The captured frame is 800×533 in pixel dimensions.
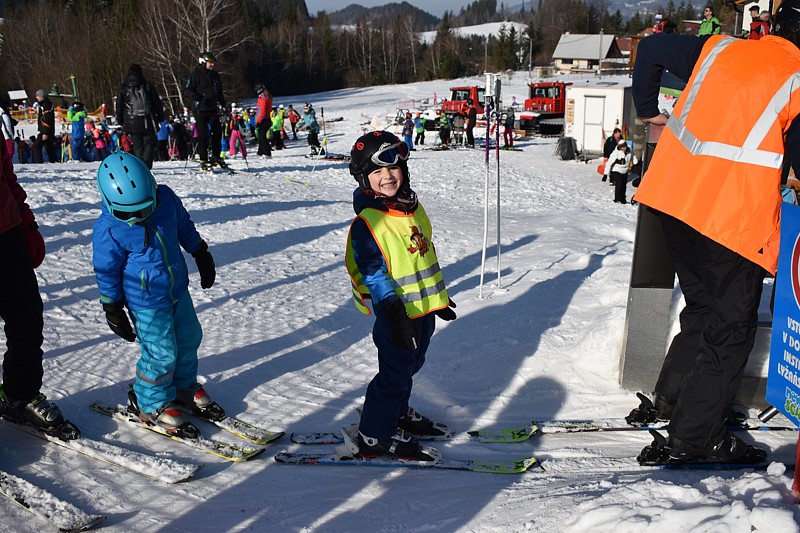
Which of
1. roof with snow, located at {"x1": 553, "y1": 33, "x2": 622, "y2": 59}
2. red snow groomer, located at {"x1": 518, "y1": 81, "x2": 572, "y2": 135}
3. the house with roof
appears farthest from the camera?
roof with snow, located at {"x1": 553, "y1": 33, "x2": 622, "y2": 59}

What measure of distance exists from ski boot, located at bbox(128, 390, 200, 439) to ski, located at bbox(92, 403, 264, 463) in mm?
17

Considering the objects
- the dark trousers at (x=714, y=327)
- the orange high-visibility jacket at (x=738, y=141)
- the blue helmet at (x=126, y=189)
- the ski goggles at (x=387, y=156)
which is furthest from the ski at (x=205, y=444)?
the orange high-visibility jacket at (x=738, y=141)

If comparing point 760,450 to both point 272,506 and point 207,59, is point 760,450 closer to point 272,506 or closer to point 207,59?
point 272,506

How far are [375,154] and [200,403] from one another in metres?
1.79

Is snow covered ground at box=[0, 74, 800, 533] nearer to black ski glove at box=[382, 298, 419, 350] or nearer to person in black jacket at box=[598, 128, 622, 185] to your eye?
black ski glove at box=[382, 298, 419, 350]

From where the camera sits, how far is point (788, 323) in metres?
2.64

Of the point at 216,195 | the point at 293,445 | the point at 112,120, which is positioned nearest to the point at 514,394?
the point at 293,445

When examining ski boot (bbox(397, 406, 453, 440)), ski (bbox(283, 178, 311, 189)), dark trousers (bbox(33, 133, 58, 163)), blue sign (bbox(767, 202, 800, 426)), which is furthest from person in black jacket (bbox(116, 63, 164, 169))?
blue sign (bbox(767, 202, 800, 426))

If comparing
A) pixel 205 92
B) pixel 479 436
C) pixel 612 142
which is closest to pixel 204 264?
pixel 479 436

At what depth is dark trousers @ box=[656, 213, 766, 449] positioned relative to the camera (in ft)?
9.46

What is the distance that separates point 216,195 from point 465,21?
173462 mm

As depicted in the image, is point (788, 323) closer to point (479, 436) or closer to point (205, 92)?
point (479, 436)

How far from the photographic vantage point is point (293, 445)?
11.8 feet

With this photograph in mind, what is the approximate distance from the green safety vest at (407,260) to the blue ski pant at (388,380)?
0.38 ft
